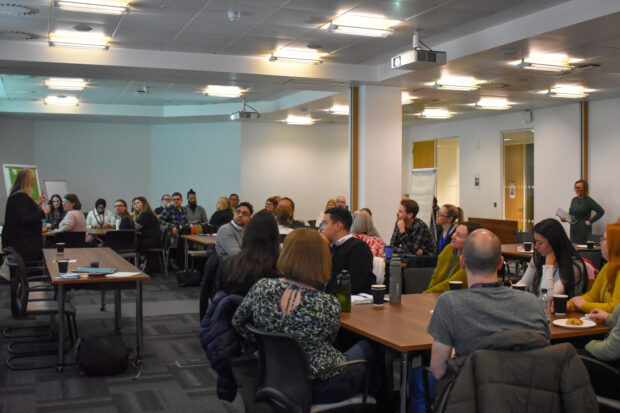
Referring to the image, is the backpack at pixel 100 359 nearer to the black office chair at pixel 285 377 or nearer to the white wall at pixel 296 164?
the black office chair at pixel 285 377

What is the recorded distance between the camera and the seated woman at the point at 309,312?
3037mm

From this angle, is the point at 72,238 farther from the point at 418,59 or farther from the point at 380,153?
the point at 418,59

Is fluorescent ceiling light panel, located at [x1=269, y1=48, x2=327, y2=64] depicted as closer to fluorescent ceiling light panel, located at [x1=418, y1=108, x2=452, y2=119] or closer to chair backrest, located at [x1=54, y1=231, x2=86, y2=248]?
chair backrest, located at [x1=54, y1=231, x2=86, y2=248]

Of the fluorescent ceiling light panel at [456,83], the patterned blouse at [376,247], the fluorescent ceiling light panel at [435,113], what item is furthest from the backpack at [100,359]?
the fluorescent ceiling light panel at [435,113]

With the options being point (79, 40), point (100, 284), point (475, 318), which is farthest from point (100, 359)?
point (79, 40)

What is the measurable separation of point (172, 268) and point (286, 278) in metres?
8.65

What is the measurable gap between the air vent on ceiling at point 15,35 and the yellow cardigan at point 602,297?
6792 mm

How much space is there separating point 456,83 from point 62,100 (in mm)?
8570

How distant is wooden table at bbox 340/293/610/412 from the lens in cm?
303

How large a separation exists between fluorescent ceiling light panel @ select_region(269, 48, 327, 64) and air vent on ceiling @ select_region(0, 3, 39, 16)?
3.10m

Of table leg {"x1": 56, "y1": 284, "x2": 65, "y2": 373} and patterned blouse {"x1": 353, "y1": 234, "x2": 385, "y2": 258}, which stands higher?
patterned blouse {"x1": 353, "y1": 234, "x2": 385, "y2": 258}

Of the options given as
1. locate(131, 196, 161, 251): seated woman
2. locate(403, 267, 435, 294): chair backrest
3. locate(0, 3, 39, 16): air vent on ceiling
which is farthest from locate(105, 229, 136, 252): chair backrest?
locate(403, 267, 435, 294): chair backrest

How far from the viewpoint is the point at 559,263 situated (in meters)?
4.12

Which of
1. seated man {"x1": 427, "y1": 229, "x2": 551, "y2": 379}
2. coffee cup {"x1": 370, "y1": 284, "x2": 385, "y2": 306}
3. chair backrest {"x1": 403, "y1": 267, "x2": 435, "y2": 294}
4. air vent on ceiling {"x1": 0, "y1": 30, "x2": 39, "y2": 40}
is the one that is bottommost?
chair backrest {"x1": 403, "y1": 267, "x2": 435, "y2": 294}
